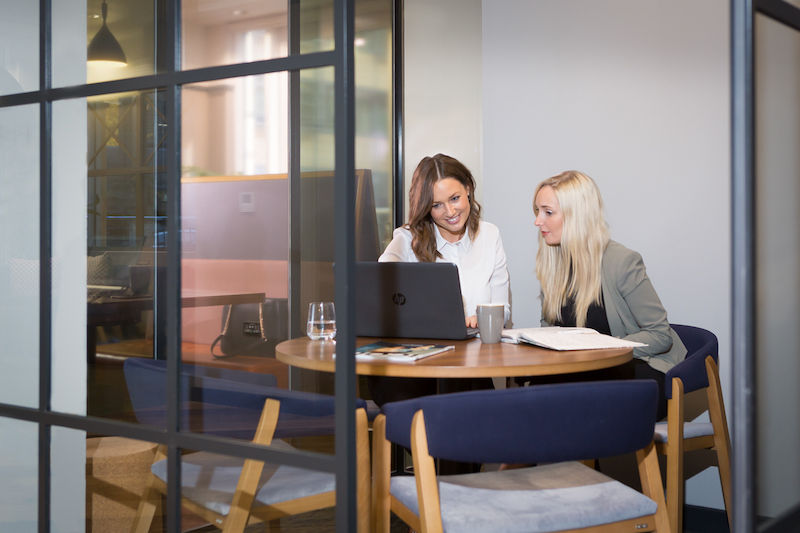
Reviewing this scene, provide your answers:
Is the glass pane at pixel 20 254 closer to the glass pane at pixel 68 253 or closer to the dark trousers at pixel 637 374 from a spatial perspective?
the glass pane at pixel 68 253

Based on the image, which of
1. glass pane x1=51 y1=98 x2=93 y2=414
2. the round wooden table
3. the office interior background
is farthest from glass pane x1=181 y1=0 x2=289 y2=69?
the round wooden table

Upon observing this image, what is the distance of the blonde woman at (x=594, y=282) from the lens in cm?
313

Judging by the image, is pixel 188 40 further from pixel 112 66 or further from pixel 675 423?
pixel 675 423

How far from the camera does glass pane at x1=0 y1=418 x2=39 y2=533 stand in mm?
2359

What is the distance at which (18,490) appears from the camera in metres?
2.42

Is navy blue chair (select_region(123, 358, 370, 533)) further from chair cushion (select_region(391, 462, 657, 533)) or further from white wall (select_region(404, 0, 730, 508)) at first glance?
white wall (select_region(404, 0, 730, 508))

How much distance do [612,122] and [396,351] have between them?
2111mm

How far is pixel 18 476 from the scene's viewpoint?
2.42 metres

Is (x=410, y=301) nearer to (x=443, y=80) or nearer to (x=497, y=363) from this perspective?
(x=497, y=363)

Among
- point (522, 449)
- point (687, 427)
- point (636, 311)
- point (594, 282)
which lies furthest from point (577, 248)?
point (522, 449)

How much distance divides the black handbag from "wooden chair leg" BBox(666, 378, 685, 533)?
54.3 inches

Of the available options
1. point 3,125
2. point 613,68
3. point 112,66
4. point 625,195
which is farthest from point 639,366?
point 3,125

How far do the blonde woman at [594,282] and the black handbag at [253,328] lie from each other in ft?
5.26

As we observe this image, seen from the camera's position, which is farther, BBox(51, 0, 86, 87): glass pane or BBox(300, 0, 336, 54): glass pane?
BBox(51, 0, 86, 87): glass pane
